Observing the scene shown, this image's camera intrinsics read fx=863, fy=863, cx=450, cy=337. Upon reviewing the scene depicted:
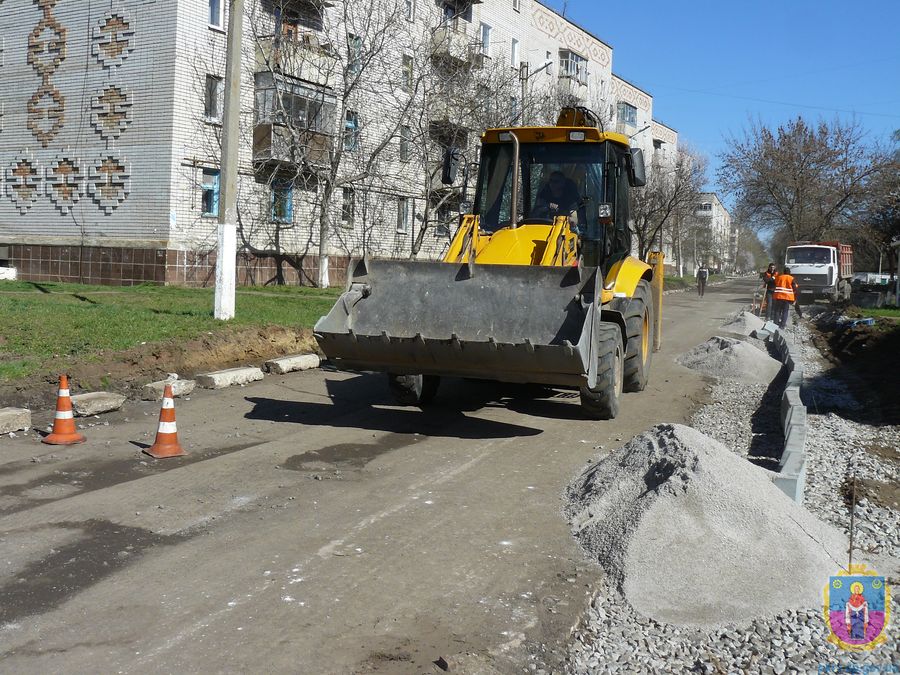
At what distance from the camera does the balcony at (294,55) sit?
27.2 metres

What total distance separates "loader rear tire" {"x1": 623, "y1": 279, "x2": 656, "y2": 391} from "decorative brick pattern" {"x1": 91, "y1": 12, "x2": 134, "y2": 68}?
2038 cm

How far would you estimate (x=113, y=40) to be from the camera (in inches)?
1037

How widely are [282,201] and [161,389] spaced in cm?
2003

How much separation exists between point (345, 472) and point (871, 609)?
4.17m

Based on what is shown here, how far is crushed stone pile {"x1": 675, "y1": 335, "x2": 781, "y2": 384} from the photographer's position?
14266 millimetres

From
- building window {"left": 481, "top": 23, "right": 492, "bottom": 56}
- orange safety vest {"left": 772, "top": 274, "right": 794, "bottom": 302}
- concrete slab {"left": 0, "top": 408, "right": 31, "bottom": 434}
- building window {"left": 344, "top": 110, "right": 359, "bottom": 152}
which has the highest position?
building window {"left": 481, "top": 23, "right": 492, "bottom": 56}

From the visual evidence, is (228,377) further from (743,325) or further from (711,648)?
(743,325)

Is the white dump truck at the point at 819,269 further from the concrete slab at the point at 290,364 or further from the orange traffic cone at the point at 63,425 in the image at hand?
the orange traffic cone at the point at 63,425

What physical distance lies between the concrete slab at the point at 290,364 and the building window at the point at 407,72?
17.3m

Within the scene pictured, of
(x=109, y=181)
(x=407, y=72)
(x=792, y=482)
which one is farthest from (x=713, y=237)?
(x=792, y=482)

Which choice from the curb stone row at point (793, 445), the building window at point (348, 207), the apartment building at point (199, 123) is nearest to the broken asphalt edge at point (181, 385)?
the curb stone row at point (793, 445)

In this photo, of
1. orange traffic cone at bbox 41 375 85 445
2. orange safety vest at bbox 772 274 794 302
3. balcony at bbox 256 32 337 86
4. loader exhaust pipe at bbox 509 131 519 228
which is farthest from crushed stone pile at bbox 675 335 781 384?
balcony at bbox 256 32 337 86

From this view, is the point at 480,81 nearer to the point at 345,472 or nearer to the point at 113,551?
the point at 345,472

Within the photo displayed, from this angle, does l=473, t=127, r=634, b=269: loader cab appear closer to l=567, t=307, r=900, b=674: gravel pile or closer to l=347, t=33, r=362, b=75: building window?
l=567, t=307, r=900, b=674: gravel pile
